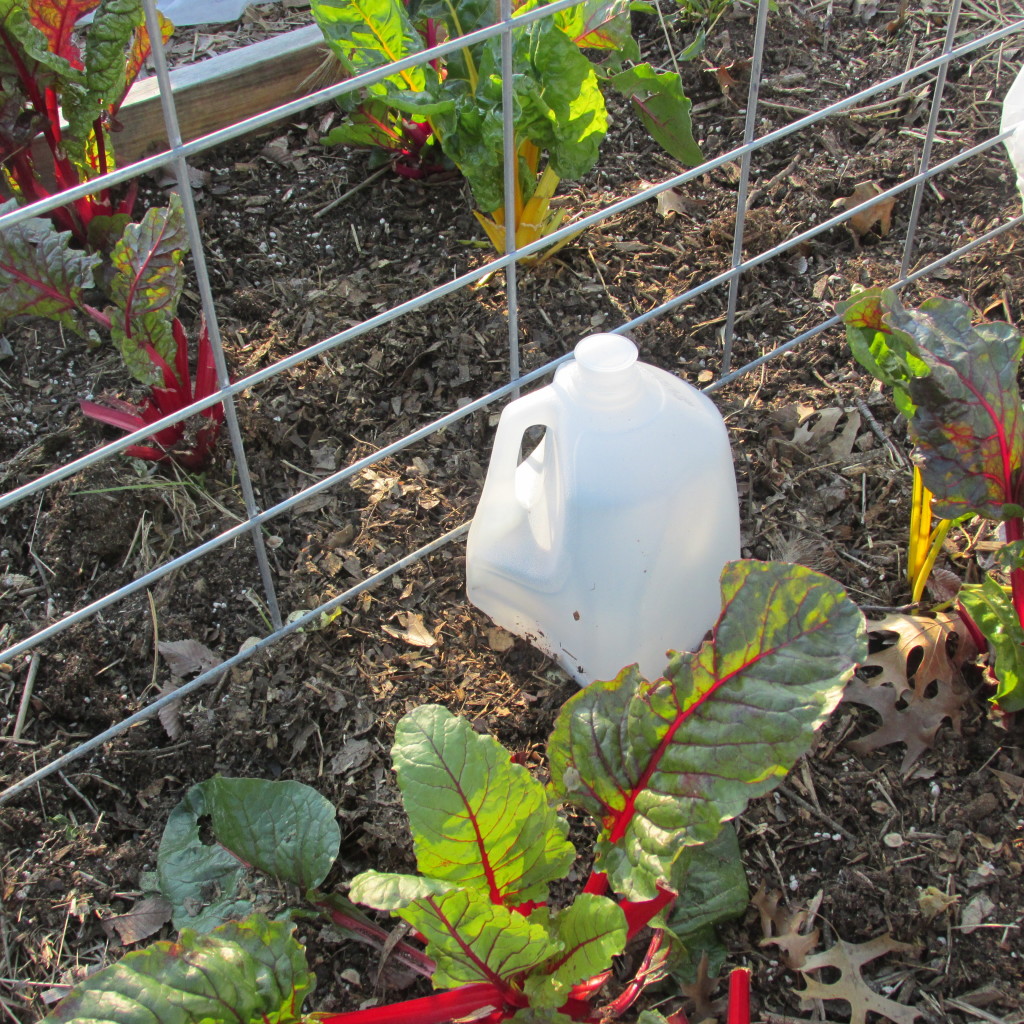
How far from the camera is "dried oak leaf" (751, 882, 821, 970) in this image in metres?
1.51

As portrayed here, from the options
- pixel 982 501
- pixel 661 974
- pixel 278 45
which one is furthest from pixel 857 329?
pixel 278 45

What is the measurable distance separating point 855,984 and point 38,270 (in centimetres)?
165

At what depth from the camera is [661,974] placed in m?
1.43

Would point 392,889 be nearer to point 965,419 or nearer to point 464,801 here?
point 464,801

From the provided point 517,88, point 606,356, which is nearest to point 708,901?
point 606,356

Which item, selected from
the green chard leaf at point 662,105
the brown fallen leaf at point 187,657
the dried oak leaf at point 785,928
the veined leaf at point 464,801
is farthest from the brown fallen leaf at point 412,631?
the green chard leaf at point 662,105

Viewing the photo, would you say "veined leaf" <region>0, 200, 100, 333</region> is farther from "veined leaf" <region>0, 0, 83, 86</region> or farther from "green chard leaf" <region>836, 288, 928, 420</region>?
"green chard leaf" <region>836, 288, 928, 420</region>

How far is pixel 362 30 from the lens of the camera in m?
2.02

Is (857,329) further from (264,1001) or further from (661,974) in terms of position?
(264,1001)

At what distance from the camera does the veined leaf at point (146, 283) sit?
71.8 inches

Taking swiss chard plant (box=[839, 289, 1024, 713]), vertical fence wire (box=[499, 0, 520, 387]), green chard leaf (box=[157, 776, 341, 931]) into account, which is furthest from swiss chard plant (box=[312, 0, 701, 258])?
green chard leaf (box=[157, 776, 341, 931])

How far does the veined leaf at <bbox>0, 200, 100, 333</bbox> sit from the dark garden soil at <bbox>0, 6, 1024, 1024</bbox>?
0.88 ft

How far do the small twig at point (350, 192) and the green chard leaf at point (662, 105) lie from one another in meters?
0.60

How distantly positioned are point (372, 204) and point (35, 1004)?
1.69 meters
